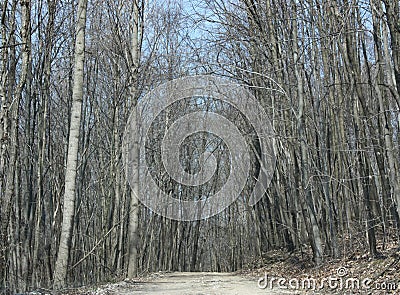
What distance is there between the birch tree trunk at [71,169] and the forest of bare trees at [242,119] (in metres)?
0.02

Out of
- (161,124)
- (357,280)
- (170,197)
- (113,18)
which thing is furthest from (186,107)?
(357,280)

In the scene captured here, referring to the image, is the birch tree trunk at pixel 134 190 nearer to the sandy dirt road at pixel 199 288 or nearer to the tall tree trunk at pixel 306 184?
the sandy dirt road at pixel 199 288

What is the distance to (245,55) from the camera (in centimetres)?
1584

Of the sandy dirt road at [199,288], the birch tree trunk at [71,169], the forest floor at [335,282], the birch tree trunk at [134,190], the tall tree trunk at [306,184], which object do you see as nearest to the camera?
the forest floor at [335,282]

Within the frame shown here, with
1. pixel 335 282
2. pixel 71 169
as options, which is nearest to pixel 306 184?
pixel 335 282

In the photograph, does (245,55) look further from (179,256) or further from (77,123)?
(179,256)

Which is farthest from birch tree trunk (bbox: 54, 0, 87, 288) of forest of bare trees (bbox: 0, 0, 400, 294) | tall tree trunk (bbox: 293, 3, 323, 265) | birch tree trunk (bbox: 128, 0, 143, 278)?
tall tree trunk (bbox: 293, 3, 323, 265)

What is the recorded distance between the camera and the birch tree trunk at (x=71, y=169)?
8766 mm

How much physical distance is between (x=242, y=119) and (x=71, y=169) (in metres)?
10.6

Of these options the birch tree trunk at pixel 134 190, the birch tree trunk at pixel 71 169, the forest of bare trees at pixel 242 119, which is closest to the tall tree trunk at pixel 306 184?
the forest of bare trees at pixel 242 119

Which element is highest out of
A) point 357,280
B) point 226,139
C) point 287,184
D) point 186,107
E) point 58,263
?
point 186,107

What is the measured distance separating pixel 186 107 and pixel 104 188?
6.48m

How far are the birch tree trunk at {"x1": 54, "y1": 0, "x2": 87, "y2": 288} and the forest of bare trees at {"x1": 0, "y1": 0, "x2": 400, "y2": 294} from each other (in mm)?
22

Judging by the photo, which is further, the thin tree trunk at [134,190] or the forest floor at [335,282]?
the thin tree trunk at [134,190]
